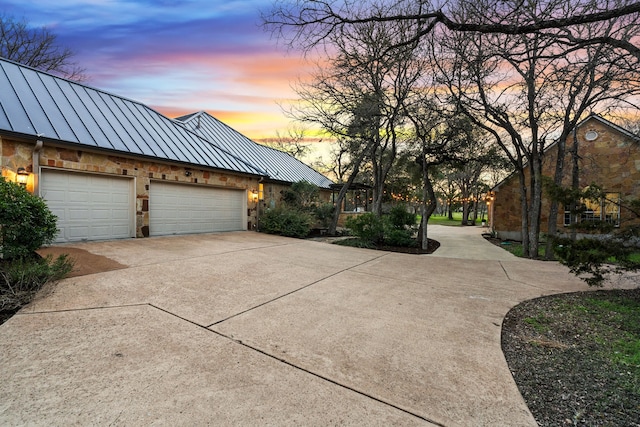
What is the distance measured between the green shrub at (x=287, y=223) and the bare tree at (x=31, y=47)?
1388 centimetres

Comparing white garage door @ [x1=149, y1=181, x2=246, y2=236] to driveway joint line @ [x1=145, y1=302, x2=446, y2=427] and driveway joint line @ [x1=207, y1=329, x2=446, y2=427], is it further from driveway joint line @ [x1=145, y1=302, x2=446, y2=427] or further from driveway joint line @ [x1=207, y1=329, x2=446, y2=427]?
driveway joint line @ [x1=207, y1=329, x2=446, y2=427]

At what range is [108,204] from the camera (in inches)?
329

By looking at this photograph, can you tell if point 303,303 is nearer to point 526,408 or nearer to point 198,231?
point 526,408

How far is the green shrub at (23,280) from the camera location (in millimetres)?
3466

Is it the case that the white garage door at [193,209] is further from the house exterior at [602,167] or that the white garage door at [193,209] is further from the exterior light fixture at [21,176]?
the house exterior at [602,167]

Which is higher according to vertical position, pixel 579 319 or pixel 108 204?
pixel 108 204

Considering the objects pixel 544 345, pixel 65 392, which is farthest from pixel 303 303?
pixel 544 345

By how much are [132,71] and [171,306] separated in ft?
36.8

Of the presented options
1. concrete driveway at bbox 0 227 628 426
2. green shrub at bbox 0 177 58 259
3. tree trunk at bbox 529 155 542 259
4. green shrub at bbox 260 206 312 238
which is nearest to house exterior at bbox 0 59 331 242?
green shrub at bbox 260 206 312 238

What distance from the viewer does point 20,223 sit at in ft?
15.5

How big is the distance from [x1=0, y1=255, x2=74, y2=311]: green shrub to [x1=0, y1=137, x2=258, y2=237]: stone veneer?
12.9ft

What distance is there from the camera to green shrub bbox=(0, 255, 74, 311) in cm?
347

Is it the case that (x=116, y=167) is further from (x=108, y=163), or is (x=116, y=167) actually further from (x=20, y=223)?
(x=20, y=223)

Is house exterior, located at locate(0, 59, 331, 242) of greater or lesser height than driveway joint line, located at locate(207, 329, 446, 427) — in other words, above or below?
above
